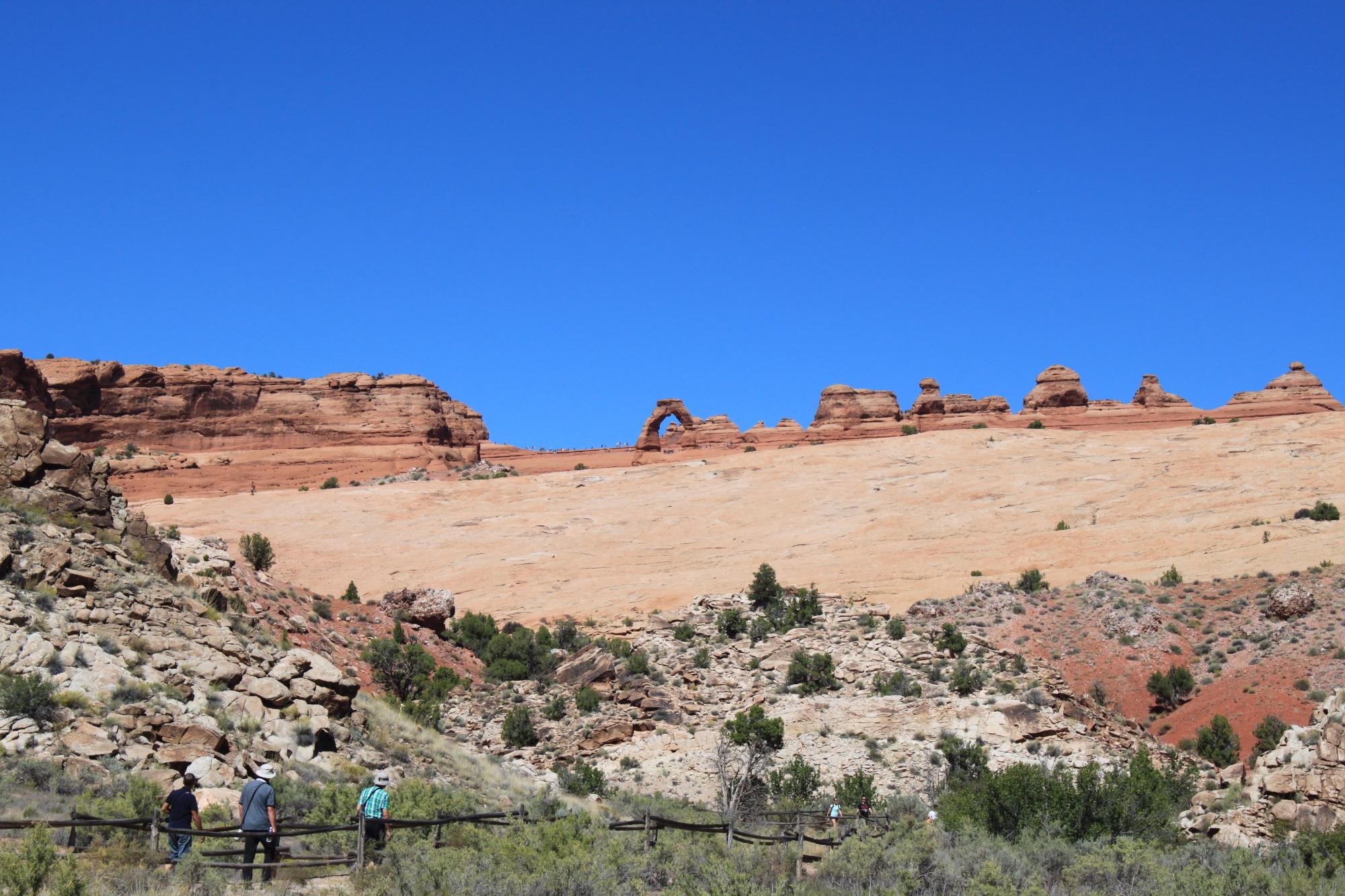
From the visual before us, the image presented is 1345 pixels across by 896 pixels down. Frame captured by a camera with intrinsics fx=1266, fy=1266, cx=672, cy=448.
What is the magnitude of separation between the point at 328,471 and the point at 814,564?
34.8 m

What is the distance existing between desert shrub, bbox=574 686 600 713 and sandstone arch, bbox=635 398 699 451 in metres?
52.5

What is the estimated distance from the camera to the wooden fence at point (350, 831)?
1116cm

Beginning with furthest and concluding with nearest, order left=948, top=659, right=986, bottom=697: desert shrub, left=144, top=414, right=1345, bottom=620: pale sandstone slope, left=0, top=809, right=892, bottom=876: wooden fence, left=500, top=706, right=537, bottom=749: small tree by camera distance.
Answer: left=144, top=414, right=1345, bottom=620: pale sandstone slope
left=500, top=706, right=537, bottom=749: small tree
left=948, top=659, right=986, bottom=697: desert shrub
left=0, top=809, right=892, bottom=876: wooden fence

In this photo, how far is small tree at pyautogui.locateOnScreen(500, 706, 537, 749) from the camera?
94.5 ft

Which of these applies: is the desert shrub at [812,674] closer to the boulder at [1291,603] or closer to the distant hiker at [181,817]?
the boulder at [1291,603]

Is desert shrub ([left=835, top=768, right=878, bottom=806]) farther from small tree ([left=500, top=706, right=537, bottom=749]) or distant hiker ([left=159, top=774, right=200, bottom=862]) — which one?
distant hiker ([left=159, top=774, right=200, bottom=862])

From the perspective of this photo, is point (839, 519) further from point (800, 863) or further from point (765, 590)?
point (800, 863)

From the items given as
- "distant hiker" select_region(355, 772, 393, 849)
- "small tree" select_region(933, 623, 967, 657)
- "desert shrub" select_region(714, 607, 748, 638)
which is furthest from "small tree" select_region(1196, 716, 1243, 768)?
"distant hiker" select_region(355, 772, 393, 849)

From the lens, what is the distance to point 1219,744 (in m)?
26.8

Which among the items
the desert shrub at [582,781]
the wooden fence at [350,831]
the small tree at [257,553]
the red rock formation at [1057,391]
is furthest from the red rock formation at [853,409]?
the wooden fence at [350,831]

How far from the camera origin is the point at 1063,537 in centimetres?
4578

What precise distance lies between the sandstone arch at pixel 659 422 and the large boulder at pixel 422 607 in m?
45.3

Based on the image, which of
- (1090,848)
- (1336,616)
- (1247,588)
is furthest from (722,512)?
(1090,848)

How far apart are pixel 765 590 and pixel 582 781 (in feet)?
42.6
